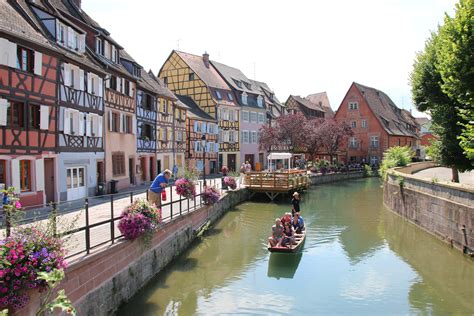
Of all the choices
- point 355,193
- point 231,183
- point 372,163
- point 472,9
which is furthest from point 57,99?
point 372,163

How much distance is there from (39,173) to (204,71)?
35.7 metres

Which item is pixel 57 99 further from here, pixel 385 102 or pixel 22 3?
pixel 385 102

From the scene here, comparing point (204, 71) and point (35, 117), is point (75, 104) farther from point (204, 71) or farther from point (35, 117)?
point (204, 71)

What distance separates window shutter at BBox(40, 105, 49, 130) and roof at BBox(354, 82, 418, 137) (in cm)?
5640

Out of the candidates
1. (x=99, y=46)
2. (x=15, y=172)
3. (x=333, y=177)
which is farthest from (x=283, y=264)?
(x=333, y=177)

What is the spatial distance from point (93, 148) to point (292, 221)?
38.8 feet

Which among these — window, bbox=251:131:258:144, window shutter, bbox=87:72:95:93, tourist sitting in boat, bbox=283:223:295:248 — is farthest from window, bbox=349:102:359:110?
tourist sitting in boat, bbox=283:223:295:248

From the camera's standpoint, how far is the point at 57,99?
19.6m

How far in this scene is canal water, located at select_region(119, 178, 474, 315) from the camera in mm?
11516

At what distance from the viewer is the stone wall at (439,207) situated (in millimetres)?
15767

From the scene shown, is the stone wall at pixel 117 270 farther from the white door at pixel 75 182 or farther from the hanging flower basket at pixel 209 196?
the white door at pixel 75 182

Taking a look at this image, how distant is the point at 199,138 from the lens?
4591 centimetres

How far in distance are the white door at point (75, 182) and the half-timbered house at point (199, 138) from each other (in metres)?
20.5

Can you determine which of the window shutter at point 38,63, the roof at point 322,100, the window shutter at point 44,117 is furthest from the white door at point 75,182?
the roof at point 322,100
